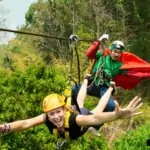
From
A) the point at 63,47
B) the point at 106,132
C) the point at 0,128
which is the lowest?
the point at 106,132

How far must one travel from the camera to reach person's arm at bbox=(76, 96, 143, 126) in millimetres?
5133

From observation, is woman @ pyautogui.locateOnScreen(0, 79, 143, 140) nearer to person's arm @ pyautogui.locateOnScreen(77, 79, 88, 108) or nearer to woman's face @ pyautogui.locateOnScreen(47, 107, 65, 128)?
woman's face @ pyautogui.locateOnScreen(47, 107, 65, 128)

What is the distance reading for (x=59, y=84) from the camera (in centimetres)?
1691

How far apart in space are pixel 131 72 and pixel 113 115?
8.22ft

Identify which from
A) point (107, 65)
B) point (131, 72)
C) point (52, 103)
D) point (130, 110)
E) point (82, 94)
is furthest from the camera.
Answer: point (131, 72)

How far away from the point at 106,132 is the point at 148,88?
5.18 m

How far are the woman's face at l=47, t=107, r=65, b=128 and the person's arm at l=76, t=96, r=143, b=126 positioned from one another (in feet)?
0.49

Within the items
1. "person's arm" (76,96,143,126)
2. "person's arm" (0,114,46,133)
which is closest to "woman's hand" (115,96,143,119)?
"person's arm" (76,96,143,126)

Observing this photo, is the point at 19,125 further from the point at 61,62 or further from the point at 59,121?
the point at 61,62

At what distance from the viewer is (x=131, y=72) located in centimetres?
766

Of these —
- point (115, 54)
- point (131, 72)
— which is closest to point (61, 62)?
point (131, 72)

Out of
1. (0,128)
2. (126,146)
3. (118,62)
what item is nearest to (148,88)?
(126,146)

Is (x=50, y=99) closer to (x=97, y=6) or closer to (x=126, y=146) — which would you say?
(x=126, y=146)

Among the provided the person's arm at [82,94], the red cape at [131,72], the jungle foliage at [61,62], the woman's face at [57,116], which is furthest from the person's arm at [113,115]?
the jungle foliage at [61,62]
